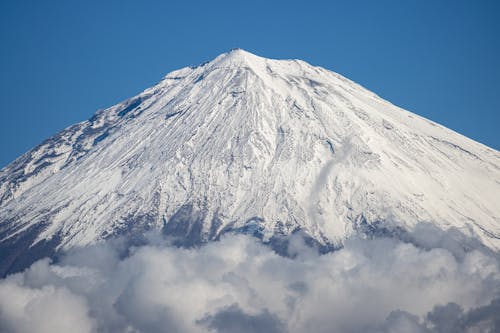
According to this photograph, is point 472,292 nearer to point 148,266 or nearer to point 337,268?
point 337,268

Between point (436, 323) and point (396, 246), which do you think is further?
point (396, 246)

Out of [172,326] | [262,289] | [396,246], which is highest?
[396,246]

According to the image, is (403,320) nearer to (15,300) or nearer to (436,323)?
(436,323)

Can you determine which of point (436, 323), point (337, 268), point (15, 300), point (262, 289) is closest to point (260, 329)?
point (262, 289)

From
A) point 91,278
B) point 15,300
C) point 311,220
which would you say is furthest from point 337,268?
point 15,300

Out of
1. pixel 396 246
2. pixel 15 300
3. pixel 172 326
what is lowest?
pixel 15 300

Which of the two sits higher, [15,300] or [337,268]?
[337,268]

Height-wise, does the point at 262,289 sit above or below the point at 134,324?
above

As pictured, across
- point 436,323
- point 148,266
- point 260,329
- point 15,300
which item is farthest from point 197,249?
point 436,323

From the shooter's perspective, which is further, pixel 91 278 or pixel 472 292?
pixel 91 278

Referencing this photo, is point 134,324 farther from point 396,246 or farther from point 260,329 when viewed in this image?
point 396,246
